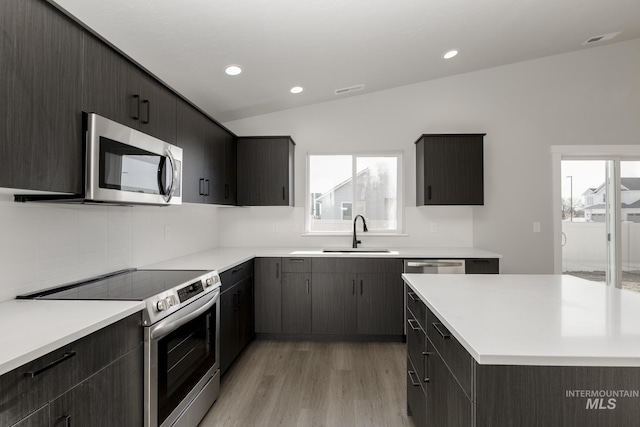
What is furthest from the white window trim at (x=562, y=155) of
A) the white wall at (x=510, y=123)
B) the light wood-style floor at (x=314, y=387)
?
the light wood-style floor at (x=314, y=387)

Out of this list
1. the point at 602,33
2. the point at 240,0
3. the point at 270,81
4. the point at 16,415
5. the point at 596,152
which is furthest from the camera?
the point at 596,152

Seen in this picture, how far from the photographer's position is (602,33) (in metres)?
3.37

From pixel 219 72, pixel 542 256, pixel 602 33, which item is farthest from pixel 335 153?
pixel 602 33

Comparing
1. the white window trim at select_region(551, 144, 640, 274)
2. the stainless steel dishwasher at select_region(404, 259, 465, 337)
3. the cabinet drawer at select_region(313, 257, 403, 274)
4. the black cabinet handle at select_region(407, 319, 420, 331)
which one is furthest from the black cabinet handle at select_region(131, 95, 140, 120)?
the white window trim at select_region(551, 144, 640, 274)

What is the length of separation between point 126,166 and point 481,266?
10.5 ft

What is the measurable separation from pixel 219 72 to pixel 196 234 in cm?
163

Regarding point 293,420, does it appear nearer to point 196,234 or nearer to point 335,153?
point 196,234

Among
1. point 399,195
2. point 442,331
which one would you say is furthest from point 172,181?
point 399,195

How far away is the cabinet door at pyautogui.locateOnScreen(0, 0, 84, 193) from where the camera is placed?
1134 millimetres

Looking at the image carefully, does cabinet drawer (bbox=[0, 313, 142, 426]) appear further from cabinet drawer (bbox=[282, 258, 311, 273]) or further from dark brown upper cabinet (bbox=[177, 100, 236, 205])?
cabinet drawer (bbox=[282, 258, 311, 273])

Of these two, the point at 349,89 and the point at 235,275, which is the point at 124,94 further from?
the point at 349,89

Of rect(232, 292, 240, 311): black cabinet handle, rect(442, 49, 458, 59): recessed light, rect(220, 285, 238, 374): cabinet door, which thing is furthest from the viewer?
rect(442, 49, 458, 59): recessed light

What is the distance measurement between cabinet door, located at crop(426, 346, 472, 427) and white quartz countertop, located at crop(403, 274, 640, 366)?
207 mm

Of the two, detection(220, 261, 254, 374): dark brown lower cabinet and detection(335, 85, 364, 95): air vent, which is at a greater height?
detection(335, 85, 364, 95): air vent
